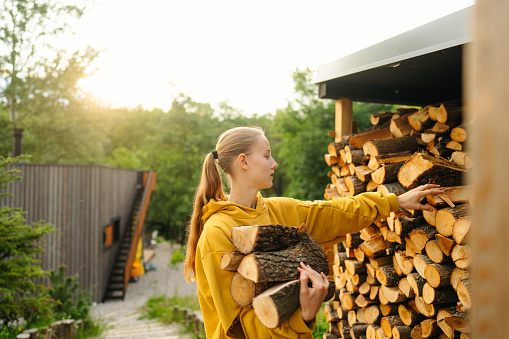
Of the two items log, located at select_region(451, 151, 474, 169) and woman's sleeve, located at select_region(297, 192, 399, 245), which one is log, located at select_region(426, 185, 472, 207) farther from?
woman's sleeve, located at select_region(297, 192, 399, 245)

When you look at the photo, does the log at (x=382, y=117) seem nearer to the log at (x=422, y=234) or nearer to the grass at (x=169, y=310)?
the log at (x=422, y=234)

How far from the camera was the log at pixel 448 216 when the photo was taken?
231 centimetres

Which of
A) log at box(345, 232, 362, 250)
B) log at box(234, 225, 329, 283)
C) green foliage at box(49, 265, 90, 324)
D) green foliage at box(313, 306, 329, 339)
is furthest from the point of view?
green foliage at box(49, 265, 90, 324)

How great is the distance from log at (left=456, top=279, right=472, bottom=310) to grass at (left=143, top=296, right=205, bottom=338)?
465 cm

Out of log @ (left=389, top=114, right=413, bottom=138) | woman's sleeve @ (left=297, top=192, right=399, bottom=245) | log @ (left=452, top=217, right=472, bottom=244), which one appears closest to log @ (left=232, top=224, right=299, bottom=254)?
woman's sleeve @ (left=297, top=192, right=399, bottom=245)

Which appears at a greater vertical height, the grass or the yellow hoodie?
the yellow hoodie

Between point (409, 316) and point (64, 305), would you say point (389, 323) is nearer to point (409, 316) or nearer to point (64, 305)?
point (409, 316)

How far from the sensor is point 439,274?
2.41m

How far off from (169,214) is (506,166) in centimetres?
2253

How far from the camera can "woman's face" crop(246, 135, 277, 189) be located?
210 cm

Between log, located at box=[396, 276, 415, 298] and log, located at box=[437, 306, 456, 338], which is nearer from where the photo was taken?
log, located at box=[437, 306, 456, 338]

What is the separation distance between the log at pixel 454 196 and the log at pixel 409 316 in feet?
2.81

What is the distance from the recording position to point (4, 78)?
1573 cm

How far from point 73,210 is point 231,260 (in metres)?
9.18
